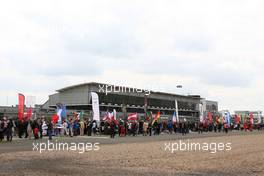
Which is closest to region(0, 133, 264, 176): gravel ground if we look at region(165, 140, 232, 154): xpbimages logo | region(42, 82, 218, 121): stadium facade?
region(165, 140, 232, 154): xpbimages logo

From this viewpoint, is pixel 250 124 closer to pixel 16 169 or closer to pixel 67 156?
pixel 67 156

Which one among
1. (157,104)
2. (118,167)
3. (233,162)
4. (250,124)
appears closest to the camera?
(118,167)

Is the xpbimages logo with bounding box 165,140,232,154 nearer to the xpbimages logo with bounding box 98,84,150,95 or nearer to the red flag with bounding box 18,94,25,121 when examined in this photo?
the red flag with bounding box 18,94,25,121

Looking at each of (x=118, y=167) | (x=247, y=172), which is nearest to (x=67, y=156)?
(x=118, y=167)

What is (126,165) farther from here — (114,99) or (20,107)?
(114,99)

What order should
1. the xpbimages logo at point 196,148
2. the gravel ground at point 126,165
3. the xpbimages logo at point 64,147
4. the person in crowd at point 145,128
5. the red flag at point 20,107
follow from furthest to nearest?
the person in crowd at point 145,128
the red flag at point 20,107
the xpbimages logo at point 196,148
the xpbimages logo at point 64,147
the gravel ground at point 126,165

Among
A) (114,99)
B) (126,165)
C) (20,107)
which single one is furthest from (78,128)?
(114,99)

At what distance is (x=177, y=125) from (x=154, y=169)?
137 ft

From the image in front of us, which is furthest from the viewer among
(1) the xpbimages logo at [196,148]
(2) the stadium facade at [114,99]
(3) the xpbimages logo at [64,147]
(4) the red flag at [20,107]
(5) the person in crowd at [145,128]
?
(2) the stadium facade at [114,99]

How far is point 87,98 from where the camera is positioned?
84312 mm

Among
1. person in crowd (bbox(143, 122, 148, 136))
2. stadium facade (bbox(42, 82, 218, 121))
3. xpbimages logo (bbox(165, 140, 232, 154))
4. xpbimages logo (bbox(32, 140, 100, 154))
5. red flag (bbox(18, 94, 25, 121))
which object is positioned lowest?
xpbimages logo (bbox(165, 140, 232, 154))

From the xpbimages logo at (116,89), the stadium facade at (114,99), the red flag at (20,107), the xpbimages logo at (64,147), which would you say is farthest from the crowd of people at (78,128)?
the xpbimages logo at (116,89)

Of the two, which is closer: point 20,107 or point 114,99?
point 20,107

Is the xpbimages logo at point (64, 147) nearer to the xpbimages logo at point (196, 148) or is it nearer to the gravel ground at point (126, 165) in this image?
the gravel ground at point (126, 165)
